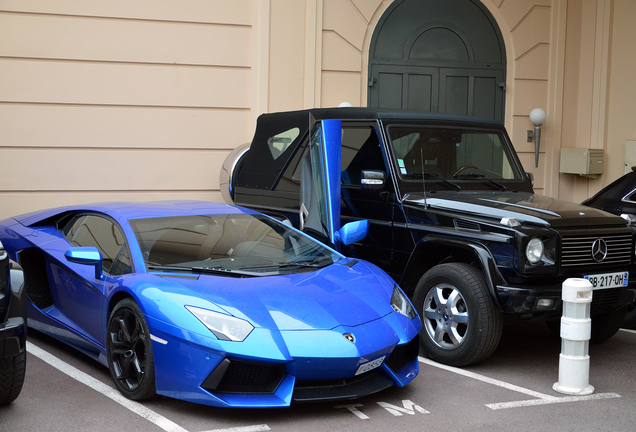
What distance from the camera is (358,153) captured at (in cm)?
641

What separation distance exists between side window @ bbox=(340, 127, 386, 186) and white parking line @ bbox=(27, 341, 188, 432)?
9.25 ft

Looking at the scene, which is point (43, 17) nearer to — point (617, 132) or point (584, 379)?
point (584, 379)

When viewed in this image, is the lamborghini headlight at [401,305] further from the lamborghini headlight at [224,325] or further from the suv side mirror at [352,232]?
the lamborghini headlight at [224,325]

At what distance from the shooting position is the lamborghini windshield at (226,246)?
4676 millimetres

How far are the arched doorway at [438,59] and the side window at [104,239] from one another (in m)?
6.13

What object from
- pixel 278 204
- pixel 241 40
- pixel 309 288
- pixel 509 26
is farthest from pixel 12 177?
pixel 509 26

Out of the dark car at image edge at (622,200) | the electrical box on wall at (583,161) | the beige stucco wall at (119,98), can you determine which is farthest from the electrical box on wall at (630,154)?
the beige stucco wall at (119,98)

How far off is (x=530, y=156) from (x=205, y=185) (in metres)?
5.21

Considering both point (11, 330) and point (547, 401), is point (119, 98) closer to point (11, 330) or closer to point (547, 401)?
point (11, 330)

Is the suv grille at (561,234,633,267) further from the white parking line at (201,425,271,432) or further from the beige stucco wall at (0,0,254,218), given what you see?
the beige stucco wall at (0,0,254,218)

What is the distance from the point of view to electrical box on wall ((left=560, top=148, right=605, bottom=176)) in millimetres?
11016

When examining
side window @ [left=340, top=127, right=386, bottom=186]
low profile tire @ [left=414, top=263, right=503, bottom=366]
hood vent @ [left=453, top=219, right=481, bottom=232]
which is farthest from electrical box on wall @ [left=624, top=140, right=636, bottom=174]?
low profile tire @ [left=414, top=263, right=503, bottom=366]

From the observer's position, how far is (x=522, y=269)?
16.4ft

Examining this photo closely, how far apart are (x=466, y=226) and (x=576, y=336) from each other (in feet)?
3.75
